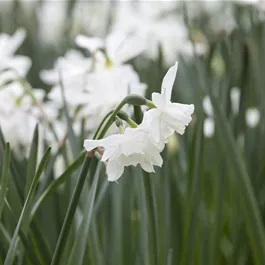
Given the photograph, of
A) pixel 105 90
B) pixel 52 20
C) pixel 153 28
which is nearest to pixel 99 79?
pixel 105 90

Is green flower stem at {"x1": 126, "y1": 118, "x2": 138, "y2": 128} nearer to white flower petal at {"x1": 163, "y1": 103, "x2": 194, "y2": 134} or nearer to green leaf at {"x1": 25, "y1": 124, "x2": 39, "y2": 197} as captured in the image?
white flower petal at {"x1": 163, "y1": 103, "x2": 194, "y2": 134}

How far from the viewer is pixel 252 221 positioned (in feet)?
2.88

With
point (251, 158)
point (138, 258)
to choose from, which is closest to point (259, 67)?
point (251, 158)

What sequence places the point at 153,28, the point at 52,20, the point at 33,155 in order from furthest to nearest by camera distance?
the point at 52,20
the point at 153,28
the point at 33,155

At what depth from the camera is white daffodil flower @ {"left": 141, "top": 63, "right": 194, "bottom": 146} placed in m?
0.56

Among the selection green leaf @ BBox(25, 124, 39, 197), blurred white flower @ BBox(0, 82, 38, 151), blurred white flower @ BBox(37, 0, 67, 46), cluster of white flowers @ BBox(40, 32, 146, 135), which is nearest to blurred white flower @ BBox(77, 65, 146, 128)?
cluster of white flowers @ BBox(40, 32, 146, 135)

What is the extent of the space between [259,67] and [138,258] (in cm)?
62

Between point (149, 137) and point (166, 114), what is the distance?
32 millimetres

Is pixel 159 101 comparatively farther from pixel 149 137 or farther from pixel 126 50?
pixel 126 50

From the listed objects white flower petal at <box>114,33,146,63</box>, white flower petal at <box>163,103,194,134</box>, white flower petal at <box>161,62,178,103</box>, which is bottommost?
white flower petal at <box>163,103,194,134</box>

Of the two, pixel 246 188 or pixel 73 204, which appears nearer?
pixel 73 204

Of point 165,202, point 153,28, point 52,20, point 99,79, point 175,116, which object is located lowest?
point 165,202

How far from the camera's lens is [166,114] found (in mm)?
574

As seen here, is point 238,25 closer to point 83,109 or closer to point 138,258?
point 83,109
